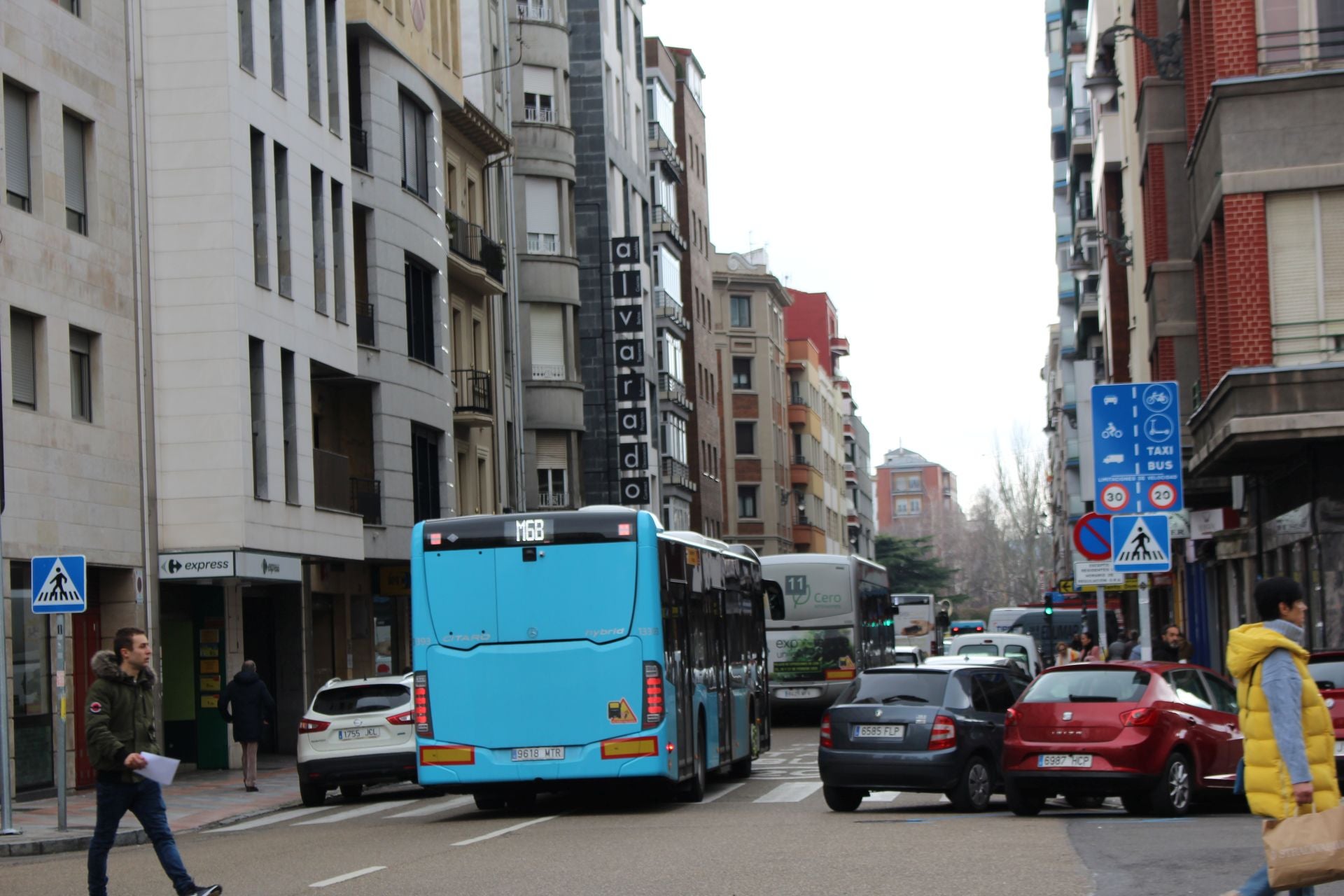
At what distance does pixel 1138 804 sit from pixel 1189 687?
3.94ft

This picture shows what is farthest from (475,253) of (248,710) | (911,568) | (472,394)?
(911,568)

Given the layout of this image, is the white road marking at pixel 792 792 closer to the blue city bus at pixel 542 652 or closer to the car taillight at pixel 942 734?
the blue city bus at pixel 542 652

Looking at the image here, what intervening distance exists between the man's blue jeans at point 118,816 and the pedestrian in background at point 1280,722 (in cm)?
691

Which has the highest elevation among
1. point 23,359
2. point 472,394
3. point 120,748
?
point 472,394

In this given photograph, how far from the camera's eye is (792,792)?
2366cm

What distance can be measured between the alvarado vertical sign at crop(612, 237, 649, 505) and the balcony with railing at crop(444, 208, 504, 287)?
8.57 metres

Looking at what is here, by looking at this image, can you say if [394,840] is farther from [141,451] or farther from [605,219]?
[605,219]

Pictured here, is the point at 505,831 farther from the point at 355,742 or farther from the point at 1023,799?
the point at 355,742

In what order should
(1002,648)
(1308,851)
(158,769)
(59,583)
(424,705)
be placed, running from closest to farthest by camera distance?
(1308,851) < (158,769) < (424,705) < (59,583) < (1002,648)

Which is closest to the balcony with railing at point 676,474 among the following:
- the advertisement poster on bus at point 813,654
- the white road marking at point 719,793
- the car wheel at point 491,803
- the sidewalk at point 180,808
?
the advertisement poster on bus at point 813,654

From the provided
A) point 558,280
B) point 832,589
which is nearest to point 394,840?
point 832,589

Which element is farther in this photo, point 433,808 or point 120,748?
point 433,808

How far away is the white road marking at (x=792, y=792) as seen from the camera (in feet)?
73.4

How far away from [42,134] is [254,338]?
6079mm
